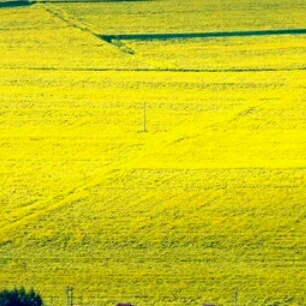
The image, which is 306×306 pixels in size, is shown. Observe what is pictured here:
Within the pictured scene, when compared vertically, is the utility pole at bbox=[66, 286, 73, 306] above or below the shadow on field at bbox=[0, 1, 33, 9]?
below

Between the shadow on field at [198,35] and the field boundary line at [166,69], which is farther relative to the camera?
the shadow on field at [198,35]

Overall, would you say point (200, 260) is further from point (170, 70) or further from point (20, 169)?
point (170, 70)

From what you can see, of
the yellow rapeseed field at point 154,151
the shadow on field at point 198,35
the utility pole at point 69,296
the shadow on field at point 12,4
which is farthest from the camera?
the shadow on field at point 12,4

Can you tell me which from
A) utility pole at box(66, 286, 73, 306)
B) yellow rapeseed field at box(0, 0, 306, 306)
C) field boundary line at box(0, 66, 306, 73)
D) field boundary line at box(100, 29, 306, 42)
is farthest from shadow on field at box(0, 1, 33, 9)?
utility pole at box(66, 286, 73, 306)

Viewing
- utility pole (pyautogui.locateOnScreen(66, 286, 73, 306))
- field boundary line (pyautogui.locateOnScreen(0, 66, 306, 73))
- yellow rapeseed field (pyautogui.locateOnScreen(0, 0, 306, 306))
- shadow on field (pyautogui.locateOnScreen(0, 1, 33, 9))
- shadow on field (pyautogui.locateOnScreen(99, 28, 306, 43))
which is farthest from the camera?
shadow on field (pyautogui.locateOnScreen(0, 1, 33, 9))

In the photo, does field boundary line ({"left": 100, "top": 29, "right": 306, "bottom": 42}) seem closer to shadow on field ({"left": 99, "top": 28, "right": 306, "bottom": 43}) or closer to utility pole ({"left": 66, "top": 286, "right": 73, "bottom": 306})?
shadow on field ({"left": 99, "top": 28, "right": 306, "bottom": 43})

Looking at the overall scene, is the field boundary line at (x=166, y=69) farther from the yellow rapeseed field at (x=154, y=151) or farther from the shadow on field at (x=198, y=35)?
the shadow on field at (x=198, y=35)

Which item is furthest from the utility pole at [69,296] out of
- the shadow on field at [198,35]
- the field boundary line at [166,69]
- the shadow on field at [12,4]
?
the shadow on field at [12,4]

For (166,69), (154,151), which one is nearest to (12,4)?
(166,69)
